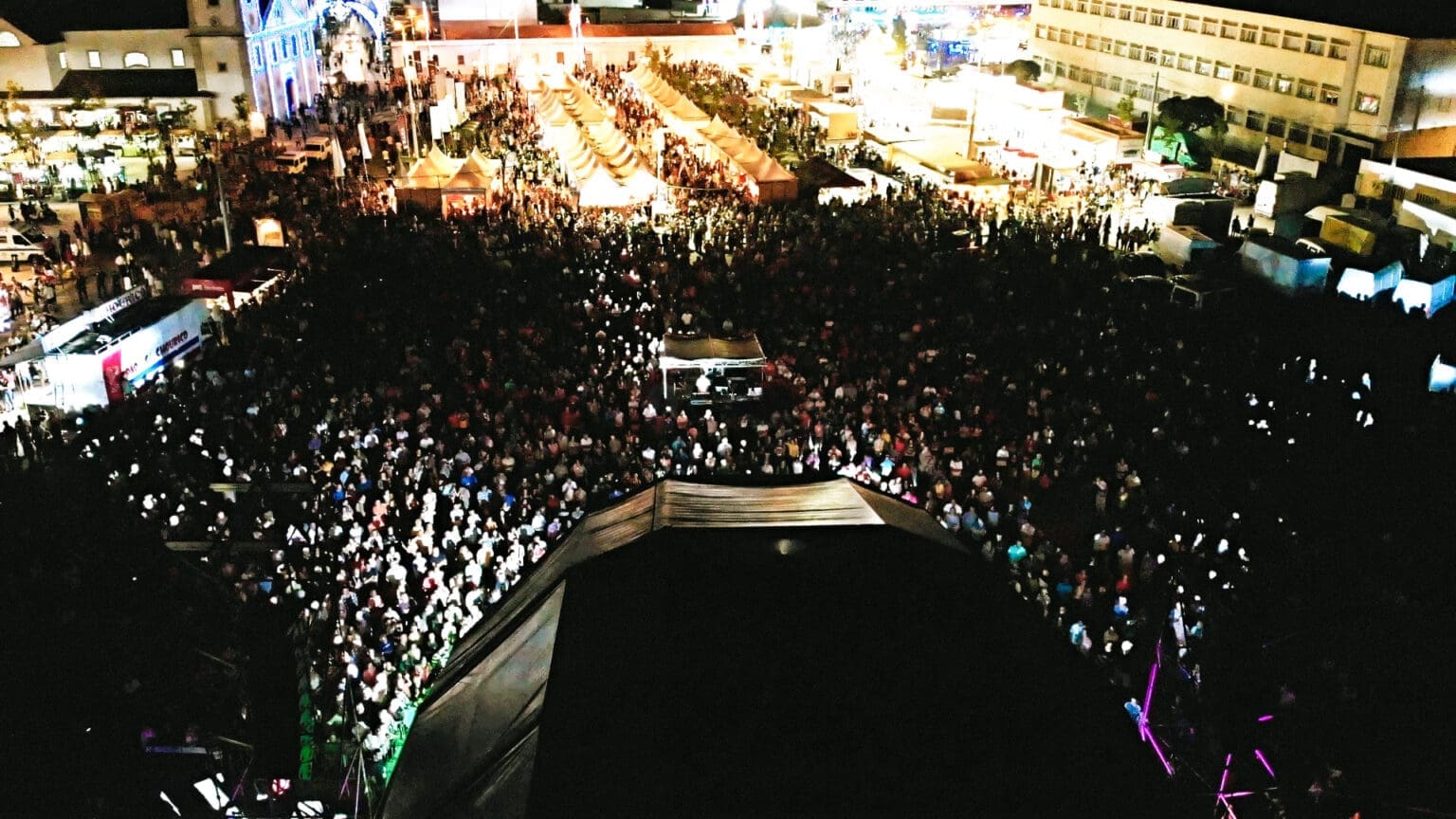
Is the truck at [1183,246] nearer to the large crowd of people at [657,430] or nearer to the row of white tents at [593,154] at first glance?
the large crowd of people at [657,430]

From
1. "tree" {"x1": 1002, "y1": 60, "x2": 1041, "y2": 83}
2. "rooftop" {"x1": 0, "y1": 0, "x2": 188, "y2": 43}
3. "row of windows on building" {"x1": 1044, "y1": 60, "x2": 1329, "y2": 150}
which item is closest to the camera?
"row of windows on building" {"x1": 1044, "y1": 60, "x2": 1329, "y2": 150}

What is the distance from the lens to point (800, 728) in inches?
119

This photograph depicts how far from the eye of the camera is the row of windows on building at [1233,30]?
23516 millimetres

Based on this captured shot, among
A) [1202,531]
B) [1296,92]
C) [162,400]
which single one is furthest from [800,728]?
[1296,92]

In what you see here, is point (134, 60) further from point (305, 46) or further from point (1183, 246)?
point (1183, 246)

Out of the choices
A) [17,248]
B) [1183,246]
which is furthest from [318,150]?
[1183,246]

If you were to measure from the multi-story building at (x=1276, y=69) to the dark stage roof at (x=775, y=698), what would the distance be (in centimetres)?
2435

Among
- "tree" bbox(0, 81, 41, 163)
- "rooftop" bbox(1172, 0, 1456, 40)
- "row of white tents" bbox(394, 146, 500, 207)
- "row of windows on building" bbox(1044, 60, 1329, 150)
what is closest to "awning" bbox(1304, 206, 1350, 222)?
"row of windows on building" bbox(1044, 60, 1329, 150)

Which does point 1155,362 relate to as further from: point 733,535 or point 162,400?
point 162,400

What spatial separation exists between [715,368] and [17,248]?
13.4m

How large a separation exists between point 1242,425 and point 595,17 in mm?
44000

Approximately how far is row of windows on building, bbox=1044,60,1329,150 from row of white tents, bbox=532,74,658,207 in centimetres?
1593

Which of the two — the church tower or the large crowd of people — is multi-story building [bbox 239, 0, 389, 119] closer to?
the church tower

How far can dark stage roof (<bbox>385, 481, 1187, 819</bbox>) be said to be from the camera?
2904 millimetres
